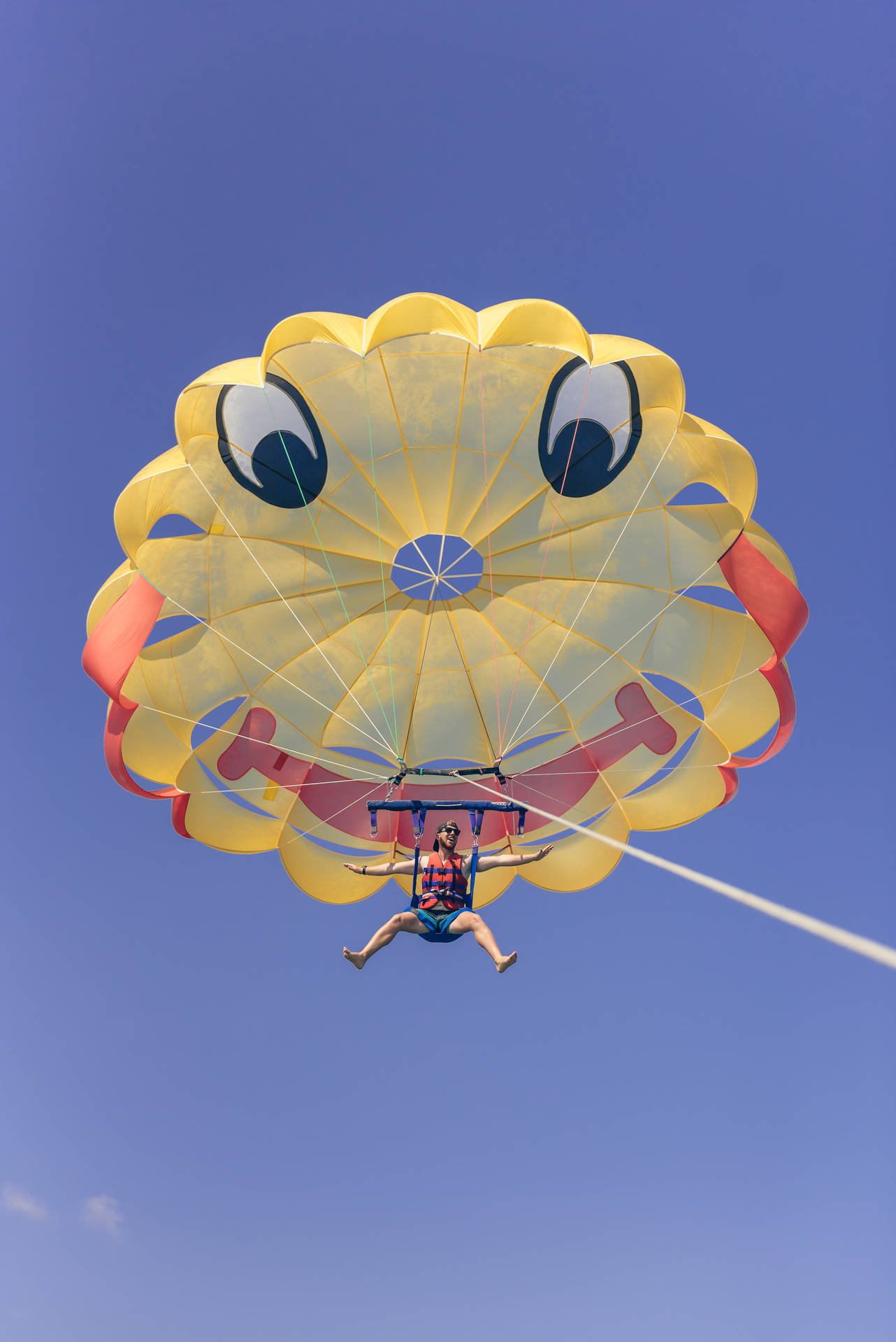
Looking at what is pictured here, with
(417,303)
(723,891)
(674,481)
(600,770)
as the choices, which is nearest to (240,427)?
(417,303)

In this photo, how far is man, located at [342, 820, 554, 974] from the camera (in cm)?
798

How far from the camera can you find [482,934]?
25.6 feet

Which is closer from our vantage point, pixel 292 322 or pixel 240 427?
pixel 292 322

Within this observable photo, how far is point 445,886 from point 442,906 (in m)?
0.15

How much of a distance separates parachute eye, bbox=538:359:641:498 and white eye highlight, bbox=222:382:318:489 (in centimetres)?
206

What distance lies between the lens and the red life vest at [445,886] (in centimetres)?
808

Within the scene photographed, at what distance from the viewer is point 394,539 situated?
32.5ft

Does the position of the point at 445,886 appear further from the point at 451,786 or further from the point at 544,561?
the point at 544,561

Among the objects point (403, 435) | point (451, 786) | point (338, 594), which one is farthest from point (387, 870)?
point (403, 435)

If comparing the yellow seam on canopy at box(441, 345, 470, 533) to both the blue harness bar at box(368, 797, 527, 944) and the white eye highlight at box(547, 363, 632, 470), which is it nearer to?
the white eye highlight at box(547, 363, 632, 470)

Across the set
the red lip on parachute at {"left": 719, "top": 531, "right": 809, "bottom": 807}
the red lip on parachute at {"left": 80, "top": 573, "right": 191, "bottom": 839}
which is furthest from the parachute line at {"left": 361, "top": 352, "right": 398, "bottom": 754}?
the red lip on parachute at {"left": 719, "top": 531, "right": 809, "bottom": 807}

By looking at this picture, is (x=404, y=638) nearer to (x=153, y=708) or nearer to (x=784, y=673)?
(x=153, y=708)

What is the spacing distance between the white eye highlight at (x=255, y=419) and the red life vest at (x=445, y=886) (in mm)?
3736

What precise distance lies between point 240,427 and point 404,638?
2588 mm
